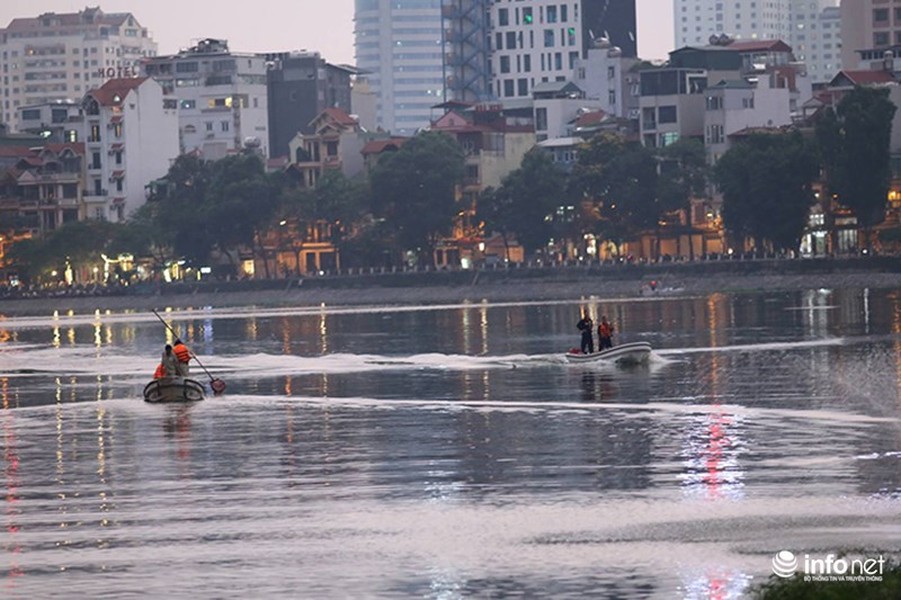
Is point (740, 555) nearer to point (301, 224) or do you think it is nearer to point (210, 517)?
point (210, 517)

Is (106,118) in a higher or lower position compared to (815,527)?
higher

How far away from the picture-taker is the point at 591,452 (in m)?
38.6

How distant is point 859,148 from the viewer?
442 feet

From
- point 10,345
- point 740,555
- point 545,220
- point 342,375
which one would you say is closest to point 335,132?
point 545,220

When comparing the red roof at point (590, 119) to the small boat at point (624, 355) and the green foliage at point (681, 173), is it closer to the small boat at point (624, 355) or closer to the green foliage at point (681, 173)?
the green foliage at point (681, 173)

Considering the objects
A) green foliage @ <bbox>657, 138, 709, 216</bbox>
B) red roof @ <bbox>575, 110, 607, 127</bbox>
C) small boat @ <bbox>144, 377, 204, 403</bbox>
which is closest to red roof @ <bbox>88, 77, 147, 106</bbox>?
red roof @ <bbox>575, 110, 607, 127</bbox>

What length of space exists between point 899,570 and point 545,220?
139 m

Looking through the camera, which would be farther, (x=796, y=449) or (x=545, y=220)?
(x=545, y=220)

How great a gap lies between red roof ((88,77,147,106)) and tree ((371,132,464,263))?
41.8 metres

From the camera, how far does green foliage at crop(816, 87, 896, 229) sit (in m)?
135

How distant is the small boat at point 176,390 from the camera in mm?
55562

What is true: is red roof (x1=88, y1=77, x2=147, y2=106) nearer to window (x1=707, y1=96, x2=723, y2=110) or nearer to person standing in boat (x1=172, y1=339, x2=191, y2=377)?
window (x1=707, y1=96, x2=723, y2=110)

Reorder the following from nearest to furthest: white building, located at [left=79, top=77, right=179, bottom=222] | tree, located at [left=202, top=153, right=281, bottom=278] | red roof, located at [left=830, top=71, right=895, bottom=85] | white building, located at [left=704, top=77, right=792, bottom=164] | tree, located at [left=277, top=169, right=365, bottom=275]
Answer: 1. red roof, located at [left=830, top=71, right=895, bottom=85]
2. white building, located at [left=704, top=77, right=792, bottom=164]
3. tree, located at [left=277, top=169, right=365, bottom=275]
4. tree, located at [left=202, top=153, right=281, bottom=278]
5. white building, located at [left=79, top=77, right=179, bottom=222]

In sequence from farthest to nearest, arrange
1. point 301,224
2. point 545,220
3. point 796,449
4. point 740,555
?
1. point 301,224
2. point 545,220
3. point 796,449
4. point 740,555
